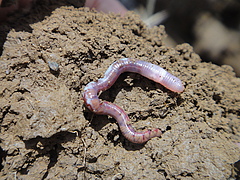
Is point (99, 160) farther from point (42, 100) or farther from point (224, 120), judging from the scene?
point (224, 120)

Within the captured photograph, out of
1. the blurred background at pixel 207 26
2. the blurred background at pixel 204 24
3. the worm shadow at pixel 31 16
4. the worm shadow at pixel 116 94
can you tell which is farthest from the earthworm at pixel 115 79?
the blurred background at pixel 207 26

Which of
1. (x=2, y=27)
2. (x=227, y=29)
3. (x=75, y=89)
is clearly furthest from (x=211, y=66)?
(x=2, y=27)

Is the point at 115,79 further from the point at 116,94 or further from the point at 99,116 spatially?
the point at 99,116

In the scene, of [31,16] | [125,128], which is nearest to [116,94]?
[125,128]

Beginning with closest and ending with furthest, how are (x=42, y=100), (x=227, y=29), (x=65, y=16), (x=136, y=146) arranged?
(x=42, y=100) → (x=136, y=146) → (x=65, y=16) → (x=227, y=29)

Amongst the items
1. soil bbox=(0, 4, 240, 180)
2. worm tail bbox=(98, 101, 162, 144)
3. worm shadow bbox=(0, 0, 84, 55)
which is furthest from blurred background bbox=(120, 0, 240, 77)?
worm tail bbox=(98, 101, 162, 144)

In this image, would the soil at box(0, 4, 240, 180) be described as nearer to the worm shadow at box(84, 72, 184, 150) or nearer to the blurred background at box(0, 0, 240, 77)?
the worm shadow at box(84, 72, 184, 150)
